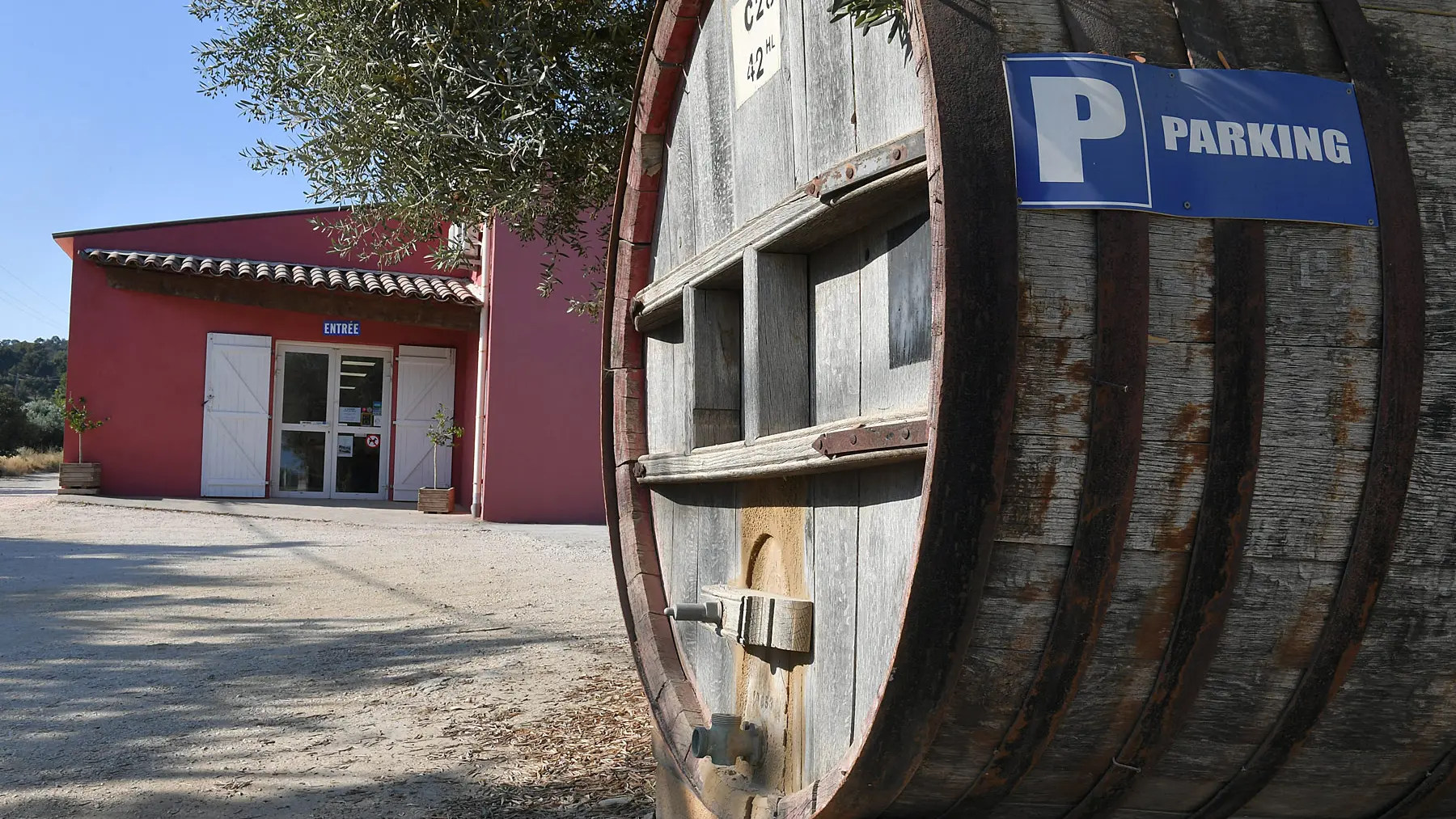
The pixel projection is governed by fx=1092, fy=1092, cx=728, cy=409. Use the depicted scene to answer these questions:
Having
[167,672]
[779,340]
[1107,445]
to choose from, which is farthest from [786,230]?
[167,672]

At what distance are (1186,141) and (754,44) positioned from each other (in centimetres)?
122

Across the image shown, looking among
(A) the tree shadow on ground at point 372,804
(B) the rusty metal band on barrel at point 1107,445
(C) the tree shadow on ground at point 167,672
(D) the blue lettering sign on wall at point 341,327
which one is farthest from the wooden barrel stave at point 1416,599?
(D) the blue lettering sign on wall at point 341,327

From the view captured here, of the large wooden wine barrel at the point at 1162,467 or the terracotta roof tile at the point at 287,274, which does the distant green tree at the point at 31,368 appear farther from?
the large wooden wine barrel at the point at 1162,467

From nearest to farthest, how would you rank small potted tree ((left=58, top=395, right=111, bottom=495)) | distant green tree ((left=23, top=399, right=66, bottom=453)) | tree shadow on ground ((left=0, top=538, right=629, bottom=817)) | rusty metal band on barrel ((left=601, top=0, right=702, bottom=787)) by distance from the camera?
rusty metal band on barrel ((left=601, top=0, right=702, bottom=787)), tree shadow on ground ((left=0, top=538, right=629, bottom=817)), small potted tree ((left=58, top=395, right=111, bottom=495)), distant green tree ((left=23, top=399, right=66, bottom=453))

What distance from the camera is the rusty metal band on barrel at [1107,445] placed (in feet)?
4.59

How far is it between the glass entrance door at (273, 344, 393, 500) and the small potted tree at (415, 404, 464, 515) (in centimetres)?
77

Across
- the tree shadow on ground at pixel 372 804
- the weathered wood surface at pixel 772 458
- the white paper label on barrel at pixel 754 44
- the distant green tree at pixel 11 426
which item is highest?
the distant green tree at pixel 11 426

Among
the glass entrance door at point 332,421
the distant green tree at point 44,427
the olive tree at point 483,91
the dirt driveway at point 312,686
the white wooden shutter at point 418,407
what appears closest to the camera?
the dirt driveway at point 312,686

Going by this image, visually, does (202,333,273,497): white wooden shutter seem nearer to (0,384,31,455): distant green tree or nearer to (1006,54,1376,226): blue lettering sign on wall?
(1006,54,1376,226): blue lettering sign on wall

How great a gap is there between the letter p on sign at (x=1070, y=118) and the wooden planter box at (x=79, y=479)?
1541cm

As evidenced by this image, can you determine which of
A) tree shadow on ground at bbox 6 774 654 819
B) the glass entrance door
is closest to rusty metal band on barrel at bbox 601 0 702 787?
tree shadow on ground at bbox 6 774 654 819

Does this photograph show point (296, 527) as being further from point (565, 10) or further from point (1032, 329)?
point (1032, 329)

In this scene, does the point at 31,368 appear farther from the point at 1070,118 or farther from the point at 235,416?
the point at 1070,118

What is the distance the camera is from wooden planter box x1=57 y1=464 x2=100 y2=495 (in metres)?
14.1
